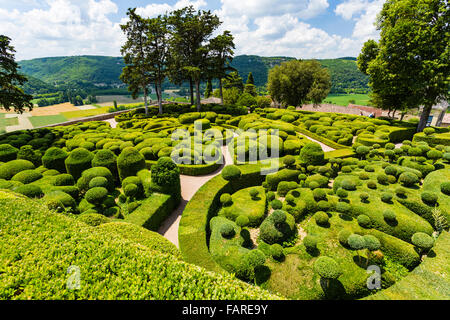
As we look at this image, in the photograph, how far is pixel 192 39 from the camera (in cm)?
3584

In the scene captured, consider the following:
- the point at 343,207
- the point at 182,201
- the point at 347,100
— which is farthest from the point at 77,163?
the point at 347,100

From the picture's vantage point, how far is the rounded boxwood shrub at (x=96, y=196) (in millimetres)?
11539

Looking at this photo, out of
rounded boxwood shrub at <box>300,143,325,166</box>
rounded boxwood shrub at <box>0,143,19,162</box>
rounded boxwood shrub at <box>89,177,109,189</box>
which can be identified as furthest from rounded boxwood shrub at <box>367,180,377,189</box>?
rounded boxwood shrub at <box>0,143,19,162</box>

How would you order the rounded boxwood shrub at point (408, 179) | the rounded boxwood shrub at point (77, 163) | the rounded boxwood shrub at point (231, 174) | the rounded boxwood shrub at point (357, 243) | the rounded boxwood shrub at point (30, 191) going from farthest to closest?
the rounded boxwood shrub at point (77, 163) < the rounded boxwood shrub at point (231, 174) < the rounded boxwood shrub at point (408, 179) < the rounded boxwood shrub at point (30, 191) < the rounded boxwood shrub at point (357, 243)

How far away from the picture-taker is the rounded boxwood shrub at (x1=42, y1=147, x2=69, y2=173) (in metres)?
15.6

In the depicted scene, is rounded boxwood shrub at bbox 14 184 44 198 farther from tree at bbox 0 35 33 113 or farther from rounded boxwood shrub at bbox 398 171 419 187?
rounded boxwood shrub at bbox 398 171 419 187

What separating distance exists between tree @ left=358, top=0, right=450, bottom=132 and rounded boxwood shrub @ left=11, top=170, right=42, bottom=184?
1368 inches

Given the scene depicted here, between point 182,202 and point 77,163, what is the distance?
8895 millimetres

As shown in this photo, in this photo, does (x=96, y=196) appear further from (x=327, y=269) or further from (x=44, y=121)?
(x=44, y=121)

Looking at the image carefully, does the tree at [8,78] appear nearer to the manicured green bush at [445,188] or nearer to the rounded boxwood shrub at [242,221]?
the rounded boxwood shrub at [242,221]

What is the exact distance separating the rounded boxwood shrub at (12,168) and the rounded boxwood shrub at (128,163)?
7.36m

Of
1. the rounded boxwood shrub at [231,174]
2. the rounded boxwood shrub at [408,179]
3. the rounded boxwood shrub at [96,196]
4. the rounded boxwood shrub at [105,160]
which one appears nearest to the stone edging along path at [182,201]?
the rounded boxwood shrub at [231,174]

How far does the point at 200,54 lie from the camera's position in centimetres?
3584

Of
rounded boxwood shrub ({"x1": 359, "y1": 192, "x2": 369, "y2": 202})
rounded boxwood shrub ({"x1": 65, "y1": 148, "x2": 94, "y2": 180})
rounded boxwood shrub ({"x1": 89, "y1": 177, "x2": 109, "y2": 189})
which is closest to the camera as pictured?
rounded boxwood shrub ({"x1": 359, "y1": 192, "x2": 369, "y2": 202})
